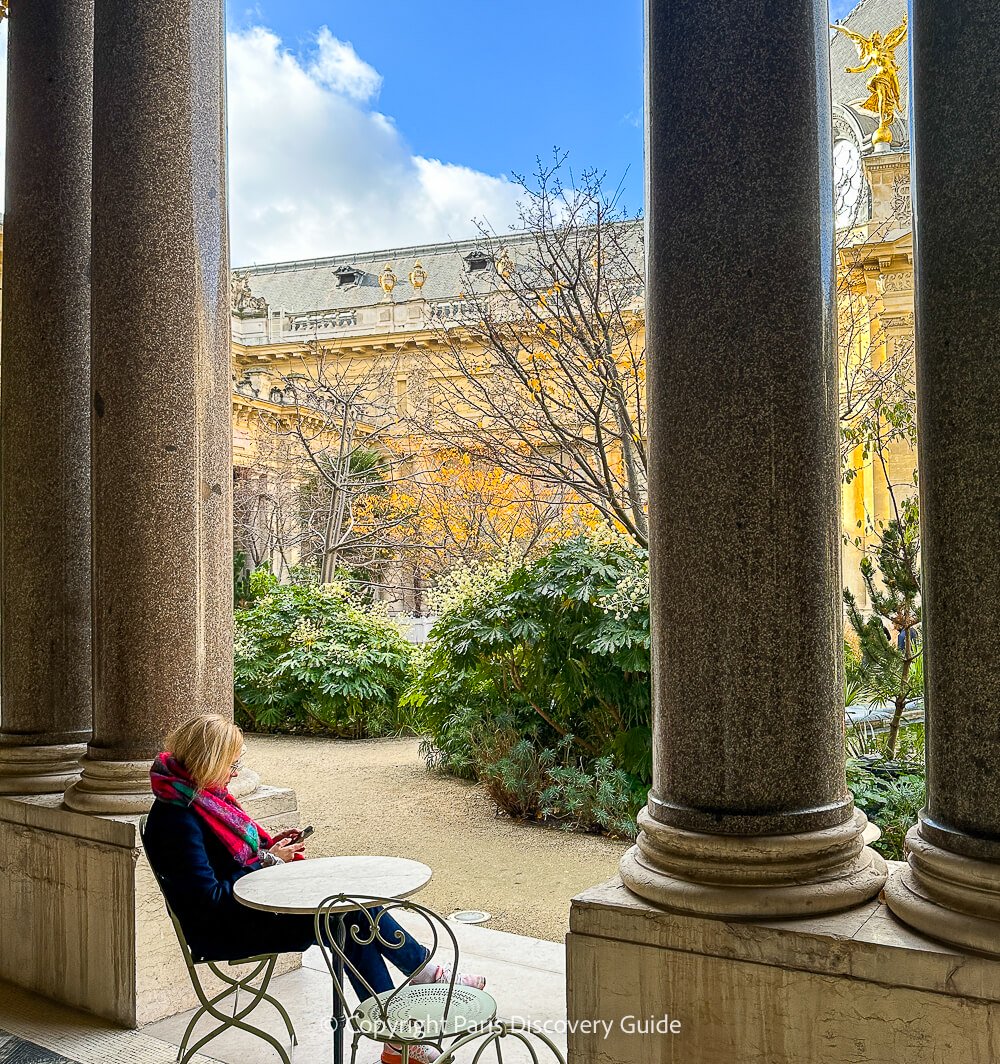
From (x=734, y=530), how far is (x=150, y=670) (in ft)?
10.2

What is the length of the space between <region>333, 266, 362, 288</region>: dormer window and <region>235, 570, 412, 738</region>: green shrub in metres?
40.3

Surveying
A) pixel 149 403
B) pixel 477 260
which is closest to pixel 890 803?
pixel 149 403

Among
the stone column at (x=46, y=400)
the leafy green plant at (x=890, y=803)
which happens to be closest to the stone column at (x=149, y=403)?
the stone column at (x=46, y=400)

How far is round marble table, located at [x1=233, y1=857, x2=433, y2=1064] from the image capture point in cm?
388

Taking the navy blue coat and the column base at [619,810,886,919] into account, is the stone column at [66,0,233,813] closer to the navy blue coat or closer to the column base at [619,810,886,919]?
the navy blue coat

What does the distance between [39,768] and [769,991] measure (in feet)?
14.1

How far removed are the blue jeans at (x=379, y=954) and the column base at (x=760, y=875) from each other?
4.47 feet

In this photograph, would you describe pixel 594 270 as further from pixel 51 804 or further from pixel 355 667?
pixel 51 804

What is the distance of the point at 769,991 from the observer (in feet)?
10.4

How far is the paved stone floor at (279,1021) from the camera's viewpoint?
15.1ft

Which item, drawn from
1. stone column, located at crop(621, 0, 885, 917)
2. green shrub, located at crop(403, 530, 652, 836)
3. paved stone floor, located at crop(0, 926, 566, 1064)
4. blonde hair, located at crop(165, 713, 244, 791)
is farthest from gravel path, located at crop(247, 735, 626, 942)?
stone column, located at crop(621, 0, 885, 917)

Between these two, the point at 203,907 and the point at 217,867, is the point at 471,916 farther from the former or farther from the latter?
the point at 203,907

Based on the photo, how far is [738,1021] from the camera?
3.21 metres

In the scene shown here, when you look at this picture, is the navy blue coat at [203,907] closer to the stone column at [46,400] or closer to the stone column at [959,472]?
the stone column at [46,400]
